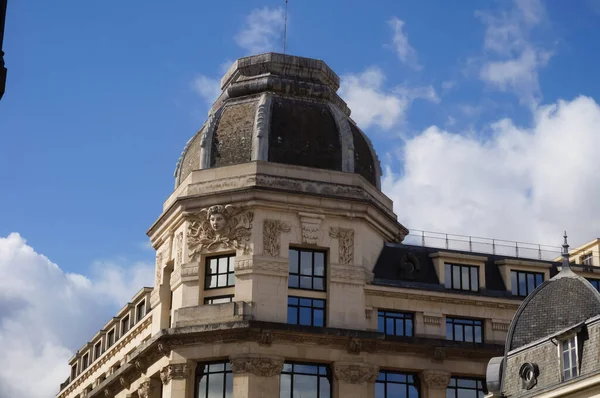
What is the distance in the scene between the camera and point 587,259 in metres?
71.9

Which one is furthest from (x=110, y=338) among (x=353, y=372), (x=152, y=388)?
(x=353, y=372)

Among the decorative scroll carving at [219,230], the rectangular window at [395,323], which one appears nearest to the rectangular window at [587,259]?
the rectangular window at [395,323]

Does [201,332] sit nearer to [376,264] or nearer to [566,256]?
[376,264]

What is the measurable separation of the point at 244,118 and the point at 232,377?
13.8 meters

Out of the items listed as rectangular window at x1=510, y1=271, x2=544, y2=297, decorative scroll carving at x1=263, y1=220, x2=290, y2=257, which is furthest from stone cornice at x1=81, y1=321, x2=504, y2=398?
rectangular window at x1=510, y1=271, x2=544, y2=297

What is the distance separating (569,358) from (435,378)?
1777 centimetres

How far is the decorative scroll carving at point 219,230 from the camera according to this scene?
5447 centimetres

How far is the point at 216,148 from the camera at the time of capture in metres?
57.7

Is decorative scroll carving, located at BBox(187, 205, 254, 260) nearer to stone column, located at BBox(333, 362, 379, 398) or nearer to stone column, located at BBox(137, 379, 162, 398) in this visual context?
stone column, located at BBox(137, 379, 162, 398)

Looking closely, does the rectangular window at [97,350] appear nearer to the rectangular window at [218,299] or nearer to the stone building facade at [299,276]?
the stone building facade at [299,276]

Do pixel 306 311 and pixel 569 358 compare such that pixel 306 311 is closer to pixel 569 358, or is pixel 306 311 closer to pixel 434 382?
pixel 434 382

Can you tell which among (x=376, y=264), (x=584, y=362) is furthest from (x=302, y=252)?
(x=584, y=362)

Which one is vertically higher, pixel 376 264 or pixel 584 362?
pixel 376 264

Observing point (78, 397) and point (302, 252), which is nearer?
point (302, 252)
